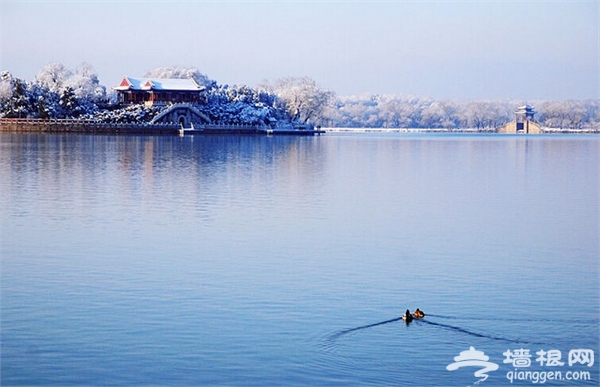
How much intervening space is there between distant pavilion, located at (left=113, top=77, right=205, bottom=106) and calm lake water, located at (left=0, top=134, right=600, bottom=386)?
46.1 metres

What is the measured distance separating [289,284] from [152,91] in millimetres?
58443

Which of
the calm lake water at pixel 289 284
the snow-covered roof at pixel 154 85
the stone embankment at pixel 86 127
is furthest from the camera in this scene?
the snow-covered roof at pixel 154 85

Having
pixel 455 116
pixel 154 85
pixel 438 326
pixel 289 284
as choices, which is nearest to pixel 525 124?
pixel 455 116

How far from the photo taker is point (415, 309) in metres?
10.3

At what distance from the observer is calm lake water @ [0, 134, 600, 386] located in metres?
8.43

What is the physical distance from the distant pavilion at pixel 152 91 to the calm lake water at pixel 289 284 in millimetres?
46090

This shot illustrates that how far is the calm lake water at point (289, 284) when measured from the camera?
8430 millimetres

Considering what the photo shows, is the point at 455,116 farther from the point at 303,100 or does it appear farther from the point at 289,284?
the point at 289,284

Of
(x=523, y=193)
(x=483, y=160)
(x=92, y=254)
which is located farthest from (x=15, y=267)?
(x=483, y=160)

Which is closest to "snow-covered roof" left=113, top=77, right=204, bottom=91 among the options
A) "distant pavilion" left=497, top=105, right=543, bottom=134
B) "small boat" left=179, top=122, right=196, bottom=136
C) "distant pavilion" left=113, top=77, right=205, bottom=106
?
"distant pavilion" left=113, top=77, right=205, bottom=106

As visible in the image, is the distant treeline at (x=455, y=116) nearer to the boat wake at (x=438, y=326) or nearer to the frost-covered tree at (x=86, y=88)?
the frost-covered tree at (x=86, y=88)

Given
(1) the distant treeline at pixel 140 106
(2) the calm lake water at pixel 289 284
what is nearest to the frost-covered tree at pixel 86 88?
(1) the distant treeline at pixel 140 106

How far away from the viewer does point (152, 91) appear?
6825 cm

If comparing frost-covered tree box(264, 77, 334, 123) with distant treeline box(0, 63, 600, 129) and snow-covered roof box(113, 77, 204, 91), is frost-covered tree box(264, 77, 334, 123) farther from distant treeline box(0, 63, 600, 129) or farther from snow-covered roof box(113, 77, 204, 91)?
snow-covered roof box(113, 77, 204, 91)
